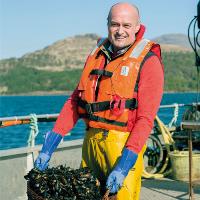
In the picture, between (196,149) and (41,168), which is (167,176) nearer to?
(196,149)

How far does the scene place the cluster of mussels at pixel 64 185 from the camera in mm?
3053

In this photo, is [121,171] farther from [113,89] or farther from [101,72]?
[101,72]

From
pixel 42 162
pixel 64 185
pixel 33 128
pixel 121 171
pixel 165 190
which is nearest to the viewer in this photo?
pixel 64 185

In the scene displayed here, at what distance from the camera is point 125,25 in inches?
135

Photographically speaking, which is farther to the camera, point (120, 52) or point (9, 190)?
point (9, 190)

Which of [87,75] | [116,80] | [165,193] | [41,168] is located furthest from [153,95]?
[165,193]

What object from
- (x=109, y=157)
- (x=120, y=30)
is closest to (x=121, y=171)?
(x=109, y=157)

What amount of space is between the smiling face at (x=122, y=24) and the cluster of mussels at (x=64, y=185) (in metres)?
0.92

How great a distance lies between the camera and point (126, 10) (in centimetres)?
338

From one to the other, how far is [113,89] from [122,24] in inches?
17.0

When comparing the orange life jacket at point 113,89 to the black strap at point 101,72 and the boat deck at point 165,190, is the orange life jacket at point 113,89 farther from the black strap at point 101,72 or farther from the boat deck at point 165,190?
the boat deck at point 165,190

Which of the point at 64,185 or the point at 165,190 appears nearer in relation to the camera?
the point at 64,185

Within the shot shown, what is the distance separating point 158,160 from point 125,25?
505 centimetres

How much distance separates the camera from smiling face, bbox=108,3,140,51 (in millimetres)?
3393
